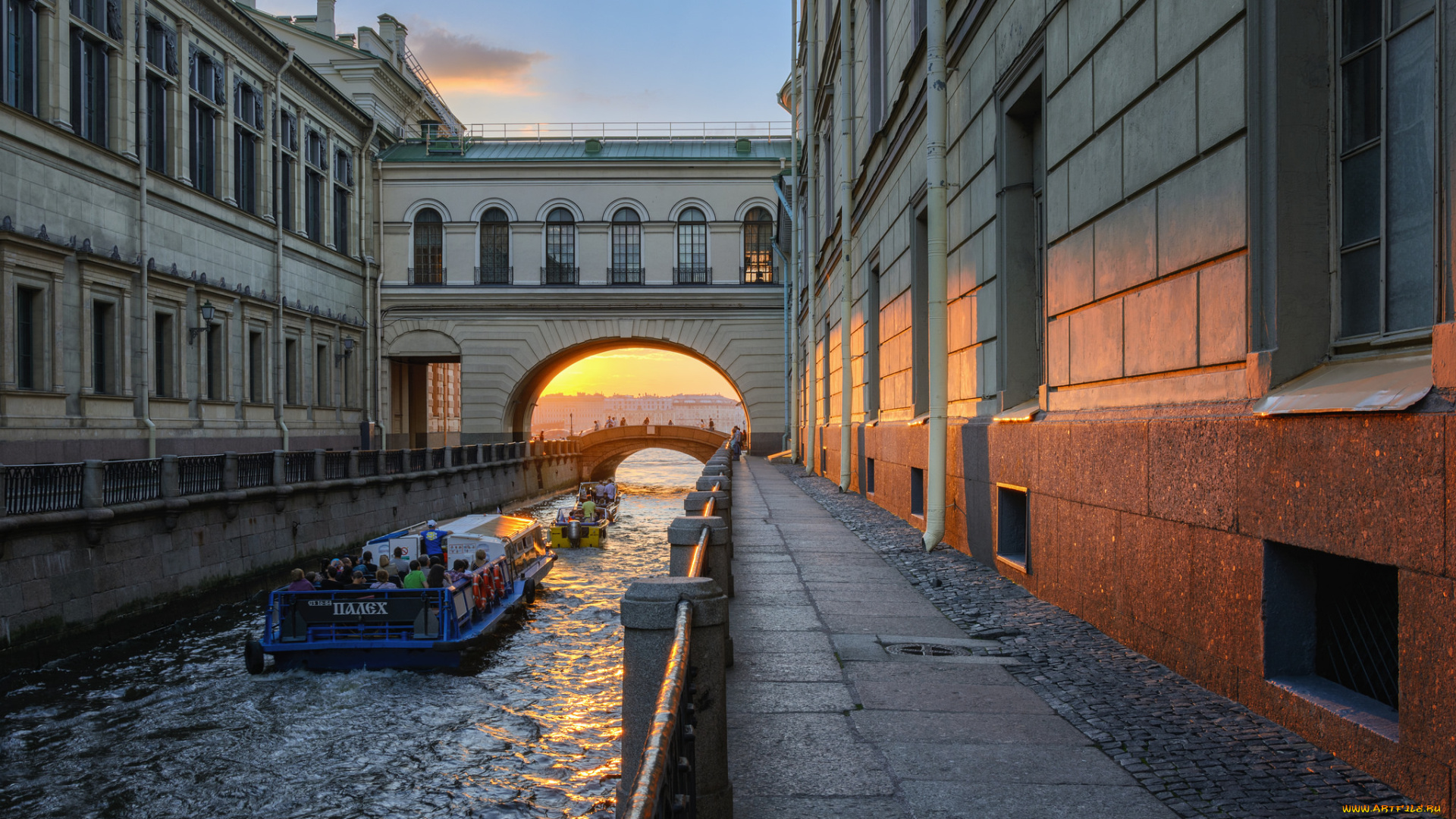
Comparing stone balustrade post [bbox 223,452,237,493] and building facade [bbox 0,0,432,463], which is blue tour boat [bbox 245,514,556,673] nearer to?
stone balustrade post [bbox 223,452,237,493]

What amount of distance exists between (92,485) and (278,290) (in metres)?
19.6

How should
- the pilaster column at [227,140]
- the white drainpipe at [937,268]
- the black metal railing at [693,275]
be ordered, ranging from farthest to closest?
1. the black metal railing at [693,275]
2. the pilaster column at [227,140]
3. the white drainpipe at [937,268]

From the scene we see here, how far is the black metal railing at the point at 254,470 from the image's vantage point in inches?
914

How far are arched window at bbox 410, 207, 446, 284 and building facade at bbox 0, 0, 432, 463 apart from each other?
3.17 meters

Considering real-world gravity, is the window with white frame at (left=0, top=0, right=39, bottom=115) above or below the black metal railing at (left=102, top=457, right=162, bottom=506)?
above

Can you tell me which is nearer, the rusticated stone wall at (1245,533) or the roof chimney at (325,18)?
the rusticated stone wall at (1245,533)

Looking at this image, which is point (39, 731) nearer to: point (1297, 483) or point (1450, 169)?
point (1297, 483)

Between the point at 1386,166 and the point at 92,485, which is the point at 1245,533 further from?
the point at 92,485

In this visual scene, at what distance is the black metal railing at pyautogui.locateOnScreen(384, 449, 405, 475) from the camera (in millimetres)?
32938

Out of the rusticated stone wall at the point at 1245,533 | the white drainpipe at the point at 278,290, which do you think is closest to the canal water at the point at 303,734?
the rusticated stone wall at the point at 1245,533

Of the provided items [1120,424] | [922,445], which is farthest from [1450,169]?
[922,445]

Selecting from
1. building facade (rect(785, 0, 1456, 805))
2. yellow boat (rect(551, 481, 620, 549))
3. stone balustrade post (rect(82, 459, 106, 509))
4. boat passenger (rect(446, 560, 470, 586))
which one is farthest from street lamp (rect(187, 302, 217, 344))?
building facade (rect(785, 0, 1456, 805))

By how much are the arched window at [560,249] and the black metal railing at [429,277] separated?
4.46 metres

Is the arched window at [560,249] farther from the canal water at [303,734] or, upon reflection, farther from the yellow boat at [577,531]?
the canal water at [303,734]
